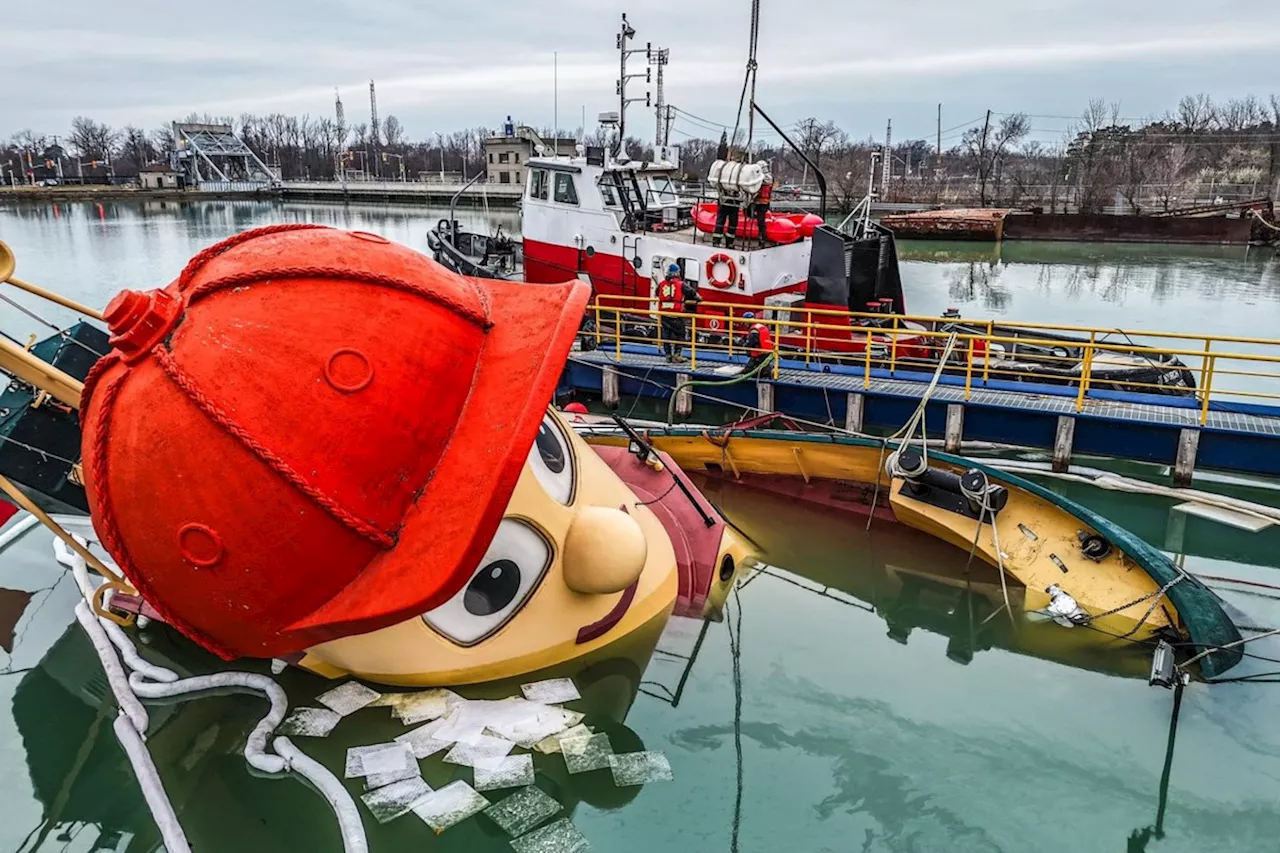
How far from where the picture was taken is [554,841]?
5.02 m

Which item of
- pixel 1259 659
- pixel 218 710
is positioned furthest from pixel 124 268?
pixel 1259 659

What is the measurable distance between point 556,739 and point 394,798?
1088 mm

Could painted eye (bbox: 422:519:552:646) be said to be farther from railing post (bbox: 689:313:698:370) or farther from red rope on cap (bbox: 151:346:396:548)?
railing post (bbox: 689:313:698:370)

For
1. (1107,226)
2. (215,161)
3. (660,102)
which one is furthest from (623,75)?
(215,161)

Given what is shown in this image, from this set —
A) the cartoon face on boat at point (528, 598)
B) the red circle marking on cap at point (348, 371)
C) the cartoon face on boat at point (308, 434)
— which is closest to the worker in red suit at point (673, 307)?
the cartoon face on boat at point (528, 598)

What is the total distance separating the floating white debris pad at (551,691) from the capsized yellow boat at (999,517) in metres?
3.66

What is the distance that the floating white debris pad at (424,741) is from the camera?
5.54 meters

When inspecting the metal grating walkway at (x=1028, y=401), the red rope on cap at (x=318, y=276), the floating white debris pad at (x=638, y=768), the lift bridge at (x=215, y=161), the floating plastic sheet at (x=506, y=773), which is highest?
the lift bridge at (x=215, y=161)

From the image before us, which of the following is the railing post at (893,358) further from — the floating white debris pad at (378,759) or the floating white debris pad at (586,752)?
the floating white debris pad at (378,759)

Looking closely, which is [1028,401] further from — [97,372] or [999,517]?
[97,372]

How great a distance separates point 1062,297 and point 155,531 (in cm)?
3111

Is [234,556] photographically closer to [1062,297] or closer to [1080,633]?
[1080,633]

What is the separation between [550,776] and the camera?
5.50 meters

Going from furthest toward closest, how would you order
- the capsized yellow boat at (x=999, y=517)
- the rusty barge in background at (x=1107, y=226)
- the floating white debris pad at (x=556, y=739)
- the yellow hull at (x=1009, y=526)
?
the rusty barge in background at (x=1107, y=226) → the yellow hull at (x=1009, y=526) → the capsized yellow boat at (x=999, y=517) → the floating white debris pad at (x=556, y=739)
